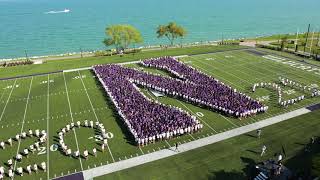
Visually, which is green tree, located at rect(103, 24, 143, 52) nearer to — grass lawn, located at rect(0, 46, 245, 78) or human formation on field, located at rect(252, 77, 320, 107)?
grass lawn, located at rect(0, 46, 245, 78)

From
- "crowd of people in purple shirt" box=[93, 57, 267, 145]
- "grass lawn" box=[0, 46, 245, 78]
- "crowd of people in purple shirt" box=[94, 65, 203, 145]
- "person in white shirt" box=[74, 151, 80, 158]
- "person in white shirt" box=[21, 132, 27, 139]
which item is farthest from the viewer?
"grass lawn" box=[0, 46, 245, 78]

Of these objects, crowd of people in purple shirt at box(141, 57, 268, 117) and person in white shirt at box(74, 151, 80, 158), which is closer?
person in white shirt at box(74, 151, 80, 158)

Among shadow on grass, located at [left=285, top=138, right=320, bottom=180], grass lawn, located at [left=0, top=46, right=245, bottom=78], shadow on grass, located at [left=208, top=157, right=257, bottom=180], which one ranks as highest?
grass lawn, located at [left=0, top=46, right=245, bottom=78]

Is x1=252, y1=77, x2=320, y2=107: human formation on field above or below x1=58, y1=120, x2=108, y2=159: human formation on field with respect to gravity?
above

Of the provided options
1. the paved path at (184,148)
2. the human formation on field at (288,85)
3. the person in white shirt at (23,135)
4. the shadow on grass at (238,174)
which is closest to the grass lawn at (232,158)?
the shadow on grass at (238,174)

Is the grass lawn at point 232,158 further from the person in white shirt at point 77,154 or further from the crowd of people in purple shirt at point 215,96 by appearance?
the person in white shirt at point 77,154

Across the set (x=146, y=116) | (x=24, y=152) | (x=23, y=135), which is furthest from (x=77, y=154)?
(x=146, y=116)

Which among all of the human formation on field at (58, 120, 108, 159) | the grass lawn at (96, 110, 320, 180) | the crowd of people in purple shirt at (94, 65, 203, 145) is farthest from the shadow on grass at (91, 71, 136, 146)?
the grass lawn at (96, 110, 320, 180)

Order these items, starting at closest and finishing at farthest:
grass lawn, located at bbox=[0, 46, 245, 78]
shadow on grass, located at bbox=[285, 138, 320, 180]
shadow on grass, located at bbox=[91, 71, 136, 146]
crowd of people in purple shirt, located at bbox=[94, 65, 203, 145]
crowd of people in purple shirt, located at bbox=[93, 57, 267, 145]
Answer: shadow on grass, located at bbox=[285, 138, 320, 180]
crowd of people in purple shirt, located at bbox=[94, 65, 203, 145]
shadow on grass, located at bbox=[91, 71, 136, 146]
crowd of people in purple shirt, located at bbox=[93, 57, 267, 145]
grass lawn, located at bbox=[0, 46, 245, 78]

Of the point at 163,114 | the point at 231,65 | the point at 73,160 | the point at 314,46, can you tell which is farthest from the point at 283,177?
the point at 314,46
